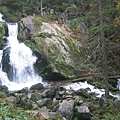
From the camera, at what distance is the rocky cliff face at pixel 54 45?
19.3m

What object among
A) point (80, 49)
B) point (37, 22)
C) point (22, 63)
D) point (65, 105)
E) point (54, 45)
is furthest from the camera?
point (37, 22)

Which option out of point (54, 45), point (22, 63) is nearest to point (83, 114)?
point (22, 63)

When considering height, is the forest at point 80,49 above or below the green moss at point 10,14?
below

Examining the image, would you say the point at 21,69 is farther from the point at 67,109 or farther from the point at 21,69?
the point at 67,109

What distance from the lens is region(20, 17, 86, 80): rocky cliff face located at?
19.3 metres

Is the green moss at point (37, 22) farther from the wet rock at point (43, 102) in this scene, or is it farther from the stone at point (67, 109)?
the stone at point (67, 109)

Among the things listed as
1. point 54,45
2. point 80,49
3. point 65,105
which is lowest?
point 65,105

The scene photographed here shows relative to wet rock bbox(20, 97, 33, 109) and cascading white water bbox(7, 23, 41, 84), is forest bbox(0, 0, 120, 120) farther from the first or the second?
cascading white water bbox(7, 23, 41, 84)

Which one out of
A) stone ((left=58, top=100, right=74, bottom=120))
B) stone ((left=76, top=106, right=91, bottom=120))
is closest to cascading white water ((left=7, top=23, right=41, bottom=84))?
stone ((left=58, top=100, right=74, bottom=120))

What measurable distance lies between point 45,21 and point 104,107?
14706 mm

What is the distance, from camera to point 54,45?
20781 mm

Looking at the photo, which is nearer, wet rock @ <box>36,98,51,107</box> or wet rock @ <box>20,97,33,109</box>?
wet rock @ <box>20,97,33,109</box>

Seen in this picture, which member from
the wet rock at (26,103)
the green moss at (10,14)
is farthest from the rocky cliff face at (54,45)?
the wet rock at (26,103)

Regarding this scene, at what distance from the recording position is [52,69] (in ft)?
62.3
